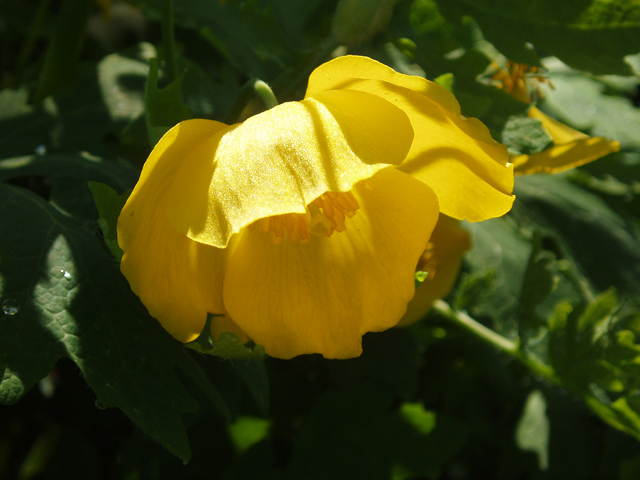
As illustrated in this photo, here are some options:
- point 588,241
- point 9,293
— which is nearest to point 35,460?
point 9,293

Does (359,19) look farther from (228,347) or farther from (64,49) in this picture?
(64,49)

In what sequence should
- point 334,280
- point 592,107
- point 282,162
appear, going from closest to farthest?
1. point 282,162
2. point 334,280
3. point 592,107

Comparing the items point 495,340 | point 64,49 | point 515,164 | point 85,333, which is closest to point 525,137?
point 515,164

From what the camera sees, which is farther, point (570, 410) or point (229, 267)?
point (570, 410)

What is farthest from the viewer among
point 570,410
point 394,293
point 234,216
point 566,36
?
point 570,410

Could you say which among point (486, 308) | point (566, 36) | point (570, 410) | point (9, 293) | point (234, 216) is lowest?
point (570, 410)

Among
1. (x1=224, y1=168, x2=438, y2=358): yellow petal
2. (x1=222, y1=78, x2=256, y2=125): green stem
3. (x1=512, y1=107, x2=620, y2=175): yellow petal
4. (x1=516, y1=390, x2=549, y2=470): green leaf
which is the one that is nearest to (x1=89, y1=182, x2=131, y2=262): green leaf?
(x1=224, y1=168, x2=438, y2=358): yellow petal

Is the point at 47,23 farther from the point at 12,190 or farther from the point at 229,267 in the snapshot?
the point at 229,267

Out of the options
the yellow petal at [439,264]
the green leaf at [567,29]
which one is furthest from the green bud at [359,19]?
the yellow petal at [439,264]
